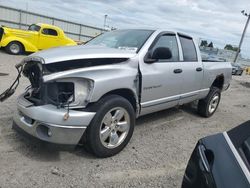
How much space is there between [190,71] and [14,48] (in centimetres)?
1258

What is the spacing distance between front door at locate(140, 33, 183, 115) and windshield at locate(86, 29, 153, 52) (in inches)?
8.3

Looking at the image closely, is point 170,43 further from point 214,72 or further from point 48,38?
point 48,38

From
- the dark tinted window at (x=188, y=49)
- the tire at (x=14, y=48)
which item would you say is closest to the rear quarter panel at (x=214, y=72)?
the dark tinted window at (x=188, y=49)

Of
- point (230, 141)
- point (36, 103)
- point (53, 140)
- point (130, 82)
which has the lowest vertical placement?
point (53, 140)

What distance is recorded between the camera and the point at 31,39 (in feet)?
53.0

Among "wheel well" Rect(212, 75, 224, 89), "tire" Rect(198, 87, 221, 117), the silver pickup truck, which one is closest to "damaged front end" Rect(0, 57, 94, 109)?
the silver pickup truck

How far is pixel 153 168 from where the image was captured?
3.93 metres

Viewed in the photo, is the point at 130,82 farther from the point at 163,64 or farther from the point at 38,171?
the point at 38,171

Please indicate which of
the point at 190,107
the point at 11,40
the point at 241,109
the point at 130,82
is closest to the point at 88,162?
the point at 130,82

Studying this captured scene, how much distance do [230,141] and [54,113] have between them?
207 centimetres

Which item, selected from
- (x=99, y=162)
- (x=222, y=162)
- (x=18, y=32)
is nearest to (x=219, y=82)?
(x=99, y=162)

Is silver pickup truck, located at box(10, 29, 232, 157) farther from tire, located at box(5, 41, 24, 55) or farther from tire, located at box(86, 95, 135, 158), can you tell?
tire, located at box(5, 41, 24, 55)

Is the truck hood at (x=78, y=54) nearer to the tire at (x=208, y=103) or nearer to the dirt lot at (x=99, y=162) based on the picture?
the dirt lot at (x=99, y=162)

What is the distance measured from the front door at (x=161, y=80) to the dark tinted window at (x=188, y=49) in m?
0.27
